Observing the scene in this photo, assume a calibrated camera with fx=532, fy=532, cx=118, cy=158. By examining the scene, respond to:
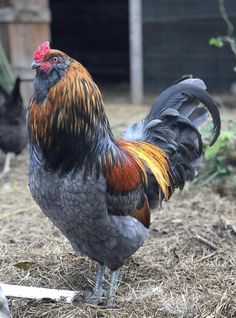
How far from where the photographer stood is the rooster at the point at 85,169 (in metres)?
2.62

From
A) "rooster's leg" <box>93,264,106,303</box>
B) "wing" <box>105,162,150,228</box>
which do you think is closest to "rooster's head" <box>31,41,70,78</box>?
"wing" <box>105,162,150,228</box>

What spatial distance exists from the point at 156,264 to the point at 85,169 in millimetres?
1203

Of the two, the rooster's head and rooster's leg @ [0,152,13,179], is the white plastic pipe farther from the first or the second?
rooster's leg @ [0,152,13,179]

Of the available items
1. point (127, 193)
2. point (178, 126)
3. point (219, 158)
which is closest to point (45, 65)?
point (127, 193)

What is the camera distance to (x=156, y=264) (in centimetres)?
360

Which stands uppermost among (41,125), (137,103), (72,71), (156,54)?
(72,71)

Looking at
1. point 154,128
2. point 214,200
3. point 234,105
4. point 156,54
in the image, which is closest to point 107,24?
point 156,54

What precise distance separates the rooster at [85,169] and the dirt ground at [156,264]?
0.25m

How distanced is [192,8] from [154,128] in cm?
637

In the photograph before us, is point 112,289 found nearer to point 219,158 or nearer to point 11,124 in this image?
point 219,158

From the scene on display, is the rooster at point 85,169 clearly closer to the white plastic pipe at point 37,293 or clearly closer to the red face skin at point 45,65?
the red face skin at point 45,65

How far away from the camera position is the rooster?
2.62 metres

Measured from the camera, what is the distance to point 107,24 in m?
12.5

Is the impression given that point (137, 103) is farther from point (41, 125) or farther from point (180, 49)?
point (41, 125)
